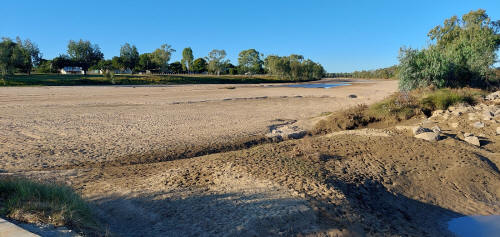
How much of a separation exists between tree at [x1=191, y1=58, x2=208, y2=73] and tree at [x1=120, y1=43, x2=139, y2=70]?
19.8m

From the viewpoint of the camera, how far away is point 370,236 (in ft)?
15.1

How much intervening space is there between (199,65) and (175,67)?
28.8 feet

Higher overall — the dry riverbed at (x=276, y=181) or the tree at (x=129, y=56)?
the tree at (x=129, y=56)

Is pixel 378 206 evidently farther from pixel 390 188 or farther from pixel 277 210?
pixel 277 210

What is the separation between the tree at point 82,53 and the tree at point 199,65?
3172 cm

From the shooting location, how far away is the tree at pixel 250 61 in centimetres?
11625

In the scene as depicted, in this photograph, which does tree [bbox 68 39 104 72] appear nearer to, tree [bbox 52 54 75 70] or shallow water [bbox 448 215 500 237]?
tree [bbox 52 54 75 70]

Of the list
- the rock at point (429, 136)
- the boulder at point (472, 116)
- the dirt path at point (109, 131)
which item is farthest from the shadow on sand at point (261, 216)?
the boulder at point (472, 116)

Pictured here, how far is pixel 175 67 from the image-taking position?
4437 inches

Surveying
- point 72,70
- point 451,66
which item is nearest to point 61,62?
point 72,70

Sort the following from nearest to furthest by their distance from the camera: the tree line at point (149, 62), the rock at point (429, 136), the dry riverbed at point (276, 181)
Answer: the dry riverbed at point (276, 181)
the rock at point (429, 136)
the tree line at point (149, 62)

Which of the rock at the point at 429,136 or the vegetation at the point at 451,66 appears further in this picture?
the vegetation at the point at 451,66

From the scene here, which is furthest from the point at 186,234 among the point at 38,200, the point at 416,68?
the point at 416,68

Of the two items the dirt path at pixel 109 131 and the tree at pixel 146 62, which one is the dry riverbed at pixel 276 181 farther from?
the tree at pixel 146 62
